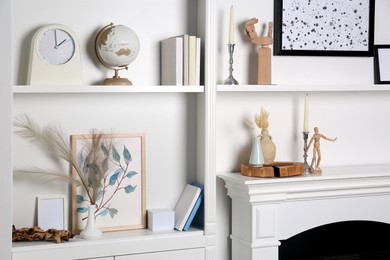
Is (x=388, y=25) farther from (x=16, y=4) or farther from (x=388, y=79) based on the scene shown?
(x=16, y=4)

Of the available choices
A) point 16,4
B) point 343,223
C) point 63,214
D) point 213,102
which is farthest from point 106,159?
point 343,223

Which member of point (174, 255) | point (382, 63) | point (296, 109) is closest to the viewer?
point (174, 255)

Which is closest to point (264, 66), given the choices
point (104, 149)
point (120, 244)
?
point (104, 149)

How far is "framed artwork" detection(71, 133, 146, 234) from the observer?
3.03 metres

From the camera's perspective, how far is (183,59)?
3033 mm

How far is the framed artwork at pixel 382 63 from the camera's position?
11.9 ft

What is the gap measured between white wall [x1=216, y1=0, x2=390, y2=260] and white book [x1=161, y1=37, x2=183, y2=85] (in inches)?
11.9

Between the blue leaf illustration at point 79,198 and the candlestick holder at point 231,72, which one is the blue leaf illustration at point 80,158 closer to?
the blue leaf illustration at point 79,198

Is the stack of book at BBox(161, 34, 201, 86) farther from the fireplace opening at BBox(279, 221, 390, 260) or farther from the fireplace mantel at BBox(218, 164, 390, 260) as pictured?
the fireplace opening at BBox(279, 221, 390, 260)

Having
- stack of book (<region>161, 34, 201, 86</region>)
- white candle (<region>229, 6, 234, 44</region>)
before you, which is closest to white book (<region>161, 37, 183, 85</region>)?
stack of book (<region>161, 34, 201, 86</region>)

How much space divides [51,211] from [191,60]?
0.88 metres

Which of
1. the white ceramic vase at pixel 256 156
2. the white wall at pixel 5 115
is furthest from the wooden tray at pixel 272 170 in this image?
the white wall at pixel 5 115

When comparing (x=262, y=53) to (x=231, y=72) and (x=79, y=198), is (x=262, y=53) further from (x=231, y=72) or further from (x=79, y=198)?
(x=79, y=198)

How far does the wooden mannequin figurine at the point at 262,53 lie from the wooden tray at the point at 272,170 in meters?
0.40
